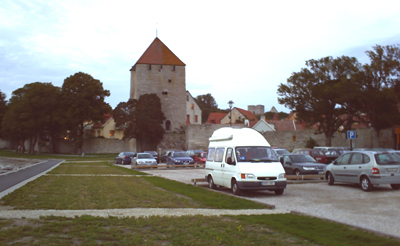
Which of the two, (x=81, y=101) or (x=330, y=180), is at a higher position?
(x=81, y=101)

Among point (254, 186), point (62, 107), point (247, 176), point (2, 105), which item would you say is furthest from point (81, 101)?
point (254, 186)

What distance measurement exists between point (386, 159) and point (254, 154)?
16.0 feet

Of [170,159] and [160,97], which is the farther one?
[160,97]

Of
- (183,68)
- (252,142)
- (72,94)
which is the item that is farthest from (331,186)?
(183,68)

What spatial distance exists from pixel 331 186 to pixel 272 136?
43.0 meters

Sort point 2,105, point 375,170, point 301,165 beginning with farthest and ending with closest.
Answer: point 2,105 < point 301,165 < point 375,170

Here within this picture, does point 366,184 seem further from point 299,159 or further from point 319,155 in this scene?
point 319,155

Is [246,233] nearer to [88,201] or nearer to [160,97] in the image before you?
[88,201]

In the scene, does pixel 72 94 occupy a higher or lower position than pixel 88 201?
higher

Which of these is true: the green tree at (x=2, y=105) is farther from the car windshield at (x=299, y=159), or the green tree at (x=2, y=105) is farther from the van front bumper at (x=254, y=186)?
the van front bumper at (x=254, y=186)

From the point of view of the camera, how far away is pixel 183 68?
7881 centimetres

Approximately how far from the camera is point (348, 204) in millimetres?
11391

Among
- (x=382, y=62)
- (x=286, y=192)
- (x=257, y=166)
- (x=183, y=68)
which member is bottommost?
(x=286, y=192)

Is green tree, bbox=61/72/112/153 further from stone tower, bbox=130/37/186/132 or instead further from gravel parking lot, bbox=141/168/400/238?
gravel parking lot, bbox=141/168/400/238
